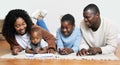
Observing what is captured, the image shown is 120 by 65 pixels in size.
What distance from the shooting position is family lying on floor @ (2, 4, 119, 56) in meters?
2.22

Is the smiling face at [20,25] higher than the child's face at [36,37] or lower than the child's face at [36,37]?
higher

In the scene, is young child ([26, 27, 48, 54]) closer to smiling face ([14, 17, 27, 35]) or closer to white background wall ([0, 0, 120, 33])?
smiling face ([14, 17, 27, 35])

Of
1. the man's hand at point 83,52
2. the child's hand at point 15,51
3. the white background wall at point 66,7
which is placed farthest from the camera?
the white background wall at point 66,7

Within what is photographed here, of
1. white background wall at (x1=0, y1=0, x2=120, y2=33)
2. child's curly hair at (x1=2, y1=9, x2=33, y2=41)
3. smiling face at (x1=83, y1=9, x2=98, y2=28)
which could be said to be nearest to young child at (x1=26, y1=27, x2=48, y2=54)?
child's curly hair at (x1=2, y1=9, x2=33, y2=41)

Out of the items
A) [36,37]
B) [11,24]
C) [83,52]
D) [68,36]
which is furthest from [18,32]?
[83,52]

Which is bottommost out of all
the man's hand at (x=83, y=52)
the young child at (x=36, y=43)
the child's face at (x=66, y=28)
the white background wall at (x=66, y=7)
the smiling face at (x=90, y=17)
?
the man's hand at (x=83, y=52)

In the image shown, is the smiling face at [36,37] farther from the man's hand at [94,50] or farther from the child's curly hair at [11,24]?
the man's hand at [94,50]

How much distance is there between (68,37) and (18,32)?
1.35 ft

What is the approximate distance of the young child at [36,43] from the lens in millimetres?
2246

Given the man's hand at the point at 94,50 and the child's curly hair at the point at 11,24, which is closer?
the man's hand at the point at 94,50

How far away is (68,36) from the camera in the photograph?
233 cm

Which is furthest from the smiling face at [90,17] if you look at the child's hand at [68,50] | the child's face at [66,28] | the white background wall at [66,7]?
the white background wall at [66,7]

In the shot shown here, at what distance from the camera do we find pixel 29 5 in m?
3.75

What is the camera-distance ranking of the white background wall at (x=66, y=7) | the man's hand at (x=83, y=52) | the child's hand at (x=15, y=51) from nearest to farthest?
1. the man's hand at (x=83, y=52)
2. the child's hand at (x=15, y=51)
3. the white background wall at (x=66, y=7)
